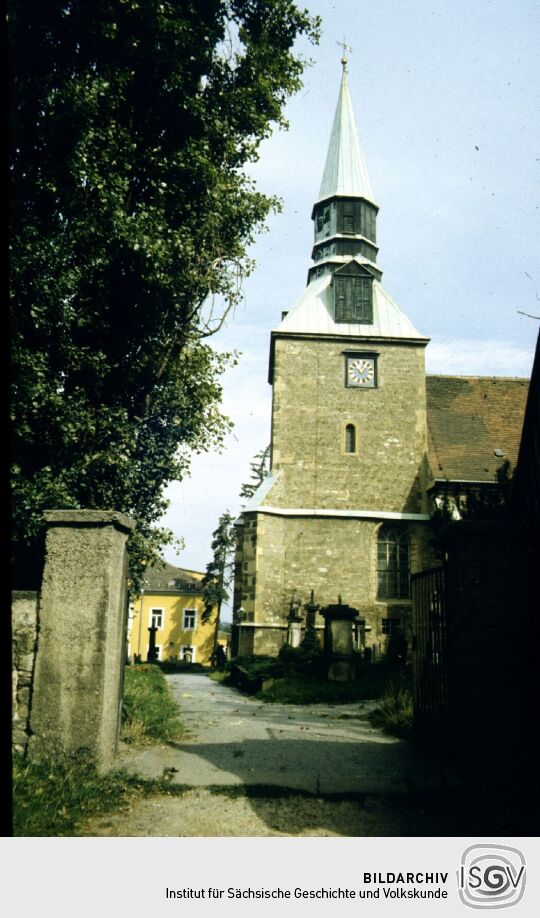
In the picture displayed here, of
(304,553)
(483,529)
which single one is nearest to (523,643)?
(483,529)

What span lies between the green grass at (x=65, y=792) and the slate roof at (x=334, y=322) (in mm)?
20472

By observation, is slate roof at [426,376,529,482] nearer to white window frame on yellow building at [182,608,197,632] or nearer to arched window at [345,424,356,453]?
arched window at [345,424,356,453]

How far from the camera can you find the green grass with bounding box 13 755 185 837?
12.2 feet

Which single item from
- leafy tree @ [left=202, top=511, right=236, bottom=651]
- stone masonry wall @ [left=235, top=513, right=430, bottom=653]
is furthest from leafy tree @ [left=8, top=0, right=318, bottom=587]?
leafy tree @ [left=202, top=511, right=236, bottom=651]

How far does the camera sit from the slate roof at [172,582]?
47.8m

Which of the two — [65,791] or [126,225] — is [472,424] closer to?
[126,225]

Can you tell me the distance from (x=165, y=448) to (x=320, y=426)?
11766mm

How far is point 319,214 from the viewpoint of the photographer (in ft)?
93.5

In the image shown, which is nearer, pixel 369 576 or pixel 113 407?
pixel 113 407

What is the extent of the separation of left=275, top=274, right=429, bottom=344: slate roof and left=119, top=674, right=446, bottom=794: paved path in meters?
17.3

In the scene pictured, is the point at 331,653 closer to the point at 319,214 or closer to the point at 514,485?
the point at 514,485

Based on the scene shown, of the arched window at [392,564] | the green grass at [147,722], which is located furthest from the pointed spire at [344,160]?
the green grass at [147,722]

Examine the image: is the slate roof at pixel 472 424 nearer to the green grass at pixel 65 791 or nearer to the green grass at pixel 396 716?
the green grass at pixel 396 716

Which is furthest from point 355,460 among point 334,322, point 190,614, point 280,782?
point 190,614
